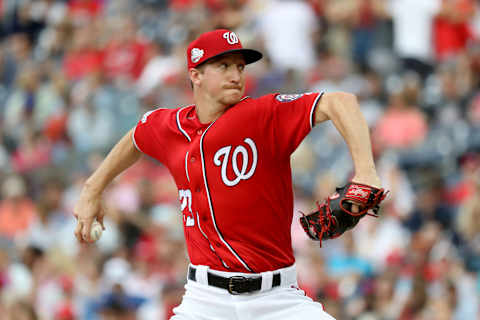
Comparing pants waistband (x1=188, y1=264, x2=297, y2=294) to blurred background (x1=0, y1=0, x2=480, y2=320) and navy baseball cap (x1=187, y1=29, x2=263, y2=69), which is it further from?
blurred background (x1=0, y1=0, x2=480, y2=320)

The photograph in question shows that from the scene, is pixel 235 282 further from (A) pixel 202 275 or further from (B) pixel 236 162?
(B) pixel 236 162

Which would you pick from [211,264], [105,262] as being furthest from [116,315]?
[211,264]

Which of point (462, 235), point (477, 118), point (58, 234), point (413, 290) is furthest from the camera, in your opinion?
point (58, 234)

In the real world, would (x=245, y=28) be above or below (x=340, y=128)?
above

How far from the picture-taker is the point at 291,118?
12.7ft

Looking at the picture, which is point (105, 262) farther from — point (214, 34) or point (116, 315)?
point (214, 34)

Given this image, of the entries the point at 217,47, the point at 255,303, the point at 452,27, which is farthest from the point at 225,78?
the point at 452,27

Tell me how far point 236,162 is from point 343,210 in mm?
735

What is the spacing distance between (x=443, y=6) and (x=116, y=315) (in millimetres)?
5123

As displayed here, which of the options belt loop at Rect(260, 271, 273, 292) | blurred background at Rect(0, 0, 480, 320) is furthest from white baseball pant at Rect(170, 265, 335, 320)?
blurred background at Rect(0, 0, 480, 320)

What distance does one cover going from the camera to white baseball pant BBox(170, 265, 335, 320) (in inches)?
155

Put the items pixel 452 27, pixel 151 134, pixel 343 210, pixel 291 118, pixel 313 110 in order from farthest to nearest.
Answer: pixel 452 27 < pixel 151 134 < pixel 291 118 < pixel 313 110 < pixel 343 210

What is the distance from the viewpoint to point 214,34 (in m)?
4.09

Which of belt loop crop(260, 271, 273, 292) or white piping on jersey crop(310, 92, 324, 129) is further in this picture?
belt loop crop(260, 271, 273, 292)
